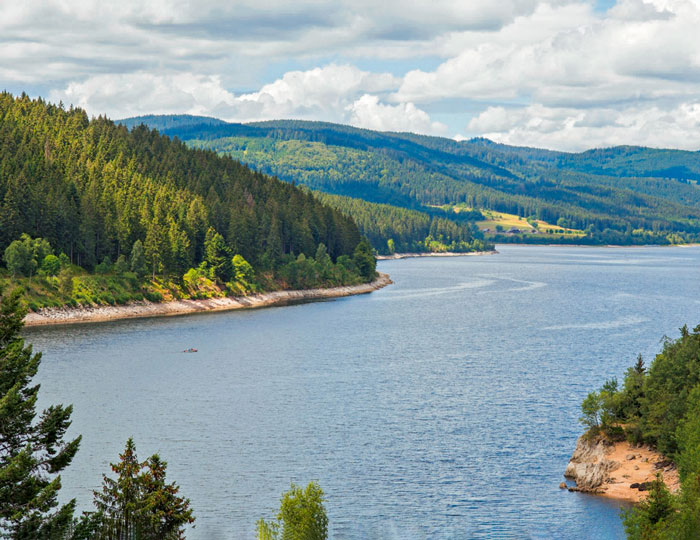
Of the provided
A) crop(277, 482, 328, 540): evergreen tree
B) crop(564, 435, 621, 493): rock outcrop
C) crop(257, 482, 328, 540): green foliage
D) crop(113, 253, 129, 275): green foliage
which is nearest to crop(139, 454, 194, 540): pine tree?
crop(257, 482, 328, 540): green foliage

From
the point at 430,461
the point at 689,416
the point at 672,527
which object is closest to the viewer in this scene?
the point at 672,527

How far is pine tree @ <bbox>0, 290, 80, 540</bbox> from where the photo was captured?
3019 cm

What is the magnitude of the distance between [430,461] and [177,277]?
10214cm

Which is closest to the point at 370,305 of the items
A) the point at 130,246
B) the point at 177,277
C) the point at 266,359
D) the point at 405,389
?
the point at 177,277

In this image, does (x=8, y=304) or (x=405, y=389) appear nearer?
(x=8, y=304)

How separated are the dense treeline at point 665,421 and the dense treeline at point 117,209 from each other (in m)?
107

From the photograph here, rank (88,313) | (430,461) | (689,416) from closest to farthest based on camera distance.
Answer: (689,416)
(430,461)
(88,313)

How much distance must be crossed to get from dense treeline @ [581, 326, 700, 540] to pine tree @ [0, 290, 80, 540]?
26923mm

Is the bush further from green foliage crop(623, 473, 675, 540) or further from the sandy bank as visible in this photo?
green foliage crop(623, 473, 675, 540)

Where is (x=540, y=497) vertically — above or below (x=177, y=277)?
below

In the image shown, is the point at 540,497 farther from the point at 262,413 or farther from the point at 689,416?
the point at 262,413

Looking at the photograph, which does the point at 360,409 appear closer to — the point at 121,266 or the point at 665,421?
the point at 665,421

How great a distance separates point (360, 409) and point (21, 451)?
48.5 metres

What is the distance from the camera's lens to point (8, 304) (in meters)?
32.5
